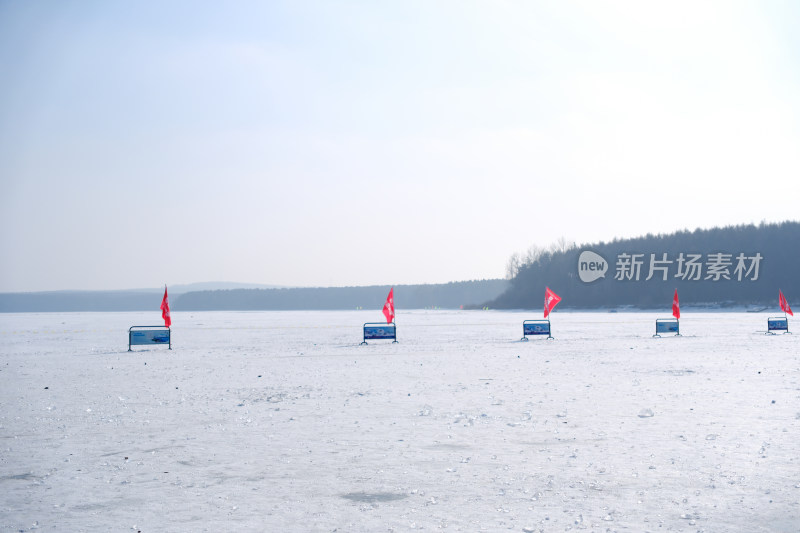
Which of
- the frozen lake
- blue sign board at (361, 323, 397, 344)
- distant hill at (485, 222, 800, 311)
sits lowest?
the frozen lake

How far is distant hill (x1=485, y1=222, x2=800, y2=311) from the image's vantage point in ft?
391

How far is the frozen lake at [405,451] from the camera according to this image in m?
6.16

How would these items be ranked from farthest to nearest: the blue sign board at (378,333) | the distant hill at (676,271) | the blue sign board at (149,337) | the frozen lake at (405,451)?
the distant hill at (676,271) < the blue sign board at (378,333) < the blue sign board at (149,337) < the frozen lake at (405,451)

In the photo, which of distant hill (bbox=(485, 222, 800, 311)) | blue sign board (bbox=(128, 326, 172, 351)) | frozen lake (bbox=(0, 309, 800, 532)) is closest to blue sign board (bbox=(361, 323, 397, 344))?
blue sign board (bbox=(128, 326, 172, 351))

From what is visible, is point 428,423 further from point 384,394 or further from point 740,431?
point 740,431

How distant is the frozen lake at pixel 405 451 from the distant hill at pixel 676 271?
10491 cm

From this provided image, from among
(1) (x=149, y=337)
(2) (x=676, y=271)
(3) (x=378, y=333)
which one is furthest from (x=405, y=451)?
(2) (x=676, y=271)

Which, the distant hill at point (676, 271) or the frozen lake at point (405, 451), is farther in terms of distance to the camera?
the distant hill at point (676, 271)

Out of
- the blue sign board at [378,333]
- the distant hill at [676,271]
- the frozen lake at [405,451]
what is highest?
the distant hill at [676,271]

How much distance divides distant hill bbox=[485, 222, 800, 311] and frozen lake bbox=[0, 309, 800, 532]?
104912 millimetres

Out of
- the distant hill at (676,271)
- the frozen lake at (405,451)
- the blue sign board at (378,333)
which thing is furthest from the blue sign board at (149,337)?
the distant hill at (676,271)

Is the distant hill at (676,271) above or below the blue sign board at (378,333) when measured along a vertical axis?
above

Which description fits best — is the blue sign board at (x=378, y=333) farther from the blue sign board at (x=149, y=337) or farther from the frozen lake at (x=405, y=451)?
the frozen lake at (x=405, y=451)

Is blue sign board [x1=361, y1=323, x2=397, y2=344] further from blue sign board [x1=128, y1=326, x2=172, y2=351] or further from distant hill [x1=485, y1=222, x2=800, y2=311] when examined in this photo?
distant hill [x1=485, y1=222, x2=800, y2=311]
